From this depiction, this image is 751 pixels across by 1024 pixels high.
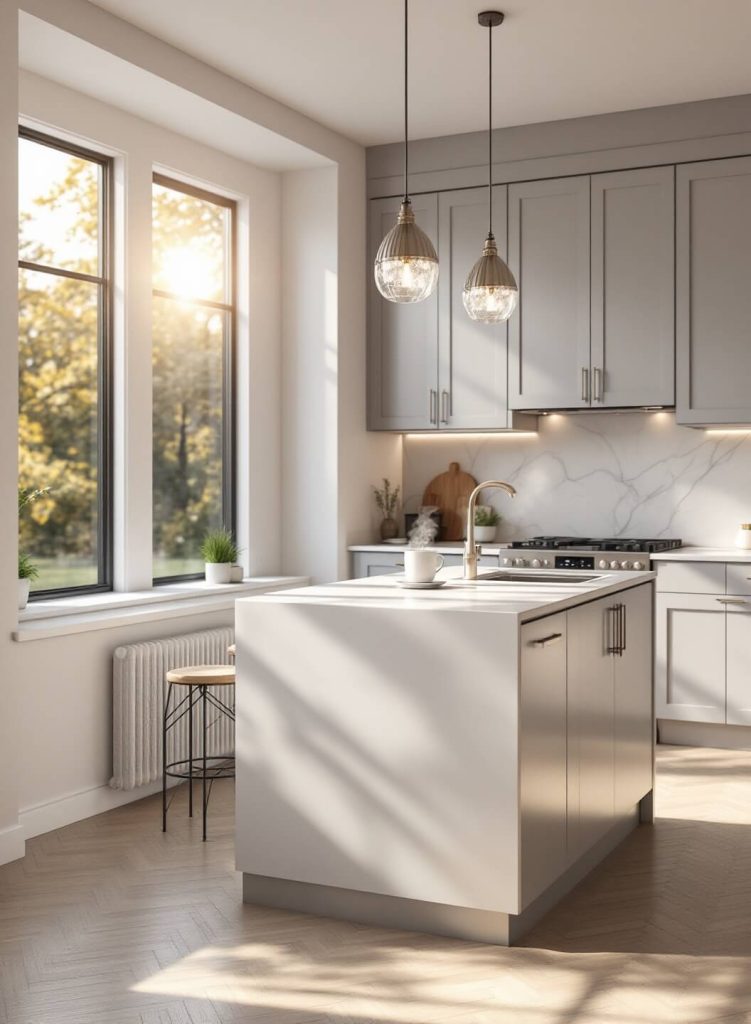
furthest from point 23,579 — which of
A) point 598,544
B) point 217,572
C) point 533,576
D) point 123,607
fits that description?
point 598,544

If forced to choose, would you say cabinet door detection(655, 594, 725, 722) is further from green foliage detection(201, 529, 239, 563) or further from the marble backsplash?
green foliage detection(201, 529, 239, 563)

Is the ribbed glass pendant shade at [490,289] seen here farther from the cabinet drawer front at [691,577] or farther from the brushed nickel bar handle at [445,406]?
the brushed nickel bar handle at [445,406]

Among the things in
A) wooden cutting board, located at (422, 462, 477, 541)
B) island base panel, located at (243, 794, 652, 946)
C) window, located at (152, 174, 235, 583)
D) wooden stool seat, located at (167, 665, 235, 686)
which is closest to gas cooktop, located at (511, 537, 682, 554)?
wooden cutting board, located at (422, 462, 477, 541)

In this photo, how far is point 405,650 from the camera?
10.3 ft

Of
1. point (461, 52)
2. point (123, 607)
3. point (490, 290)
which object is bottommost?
point (123, 607)

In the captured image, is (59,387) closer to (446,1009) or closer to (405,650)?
(405,650)

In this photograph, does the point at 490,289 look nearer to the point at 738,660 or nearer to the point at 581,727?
the point at 581,727

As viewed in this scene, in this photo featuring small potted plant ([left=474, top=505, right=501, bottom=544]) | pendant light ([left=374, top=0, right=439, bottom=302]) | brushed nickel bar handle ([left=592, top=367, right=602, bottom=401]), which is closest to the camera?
pendant light ([left=374, top=0, right=439, bottom=302])

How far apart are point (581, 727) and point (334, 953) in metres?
1.03

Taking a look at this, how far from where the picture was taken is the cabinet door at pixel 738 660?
5270 millimetres

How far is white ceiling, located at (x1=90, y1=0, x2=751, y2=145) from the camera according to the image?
4391 mm

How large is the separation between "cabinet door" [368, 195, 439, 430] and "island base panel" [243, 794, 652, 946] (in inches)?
125

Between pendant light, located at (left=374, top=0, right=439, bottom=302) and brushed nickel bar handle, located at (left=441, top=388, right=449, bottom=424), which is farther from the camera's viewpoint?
brushed nickel bar handle, located at (left=441, top=388, right=449, bottom=424)

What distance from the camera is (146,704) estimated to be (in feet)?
15.2
